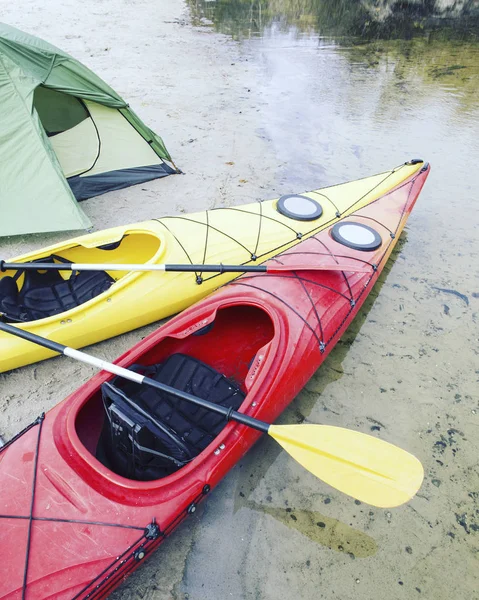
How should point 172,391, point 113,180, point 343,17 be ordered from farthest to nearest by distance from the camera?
point 343,17 < point 113,180 < point 172,391

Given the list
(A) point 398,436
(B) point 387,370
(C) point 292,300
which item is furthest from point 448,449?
(C) point 292,300

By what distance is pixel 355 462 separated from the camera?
206cm

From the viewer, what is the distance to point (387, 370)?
3.21 metres

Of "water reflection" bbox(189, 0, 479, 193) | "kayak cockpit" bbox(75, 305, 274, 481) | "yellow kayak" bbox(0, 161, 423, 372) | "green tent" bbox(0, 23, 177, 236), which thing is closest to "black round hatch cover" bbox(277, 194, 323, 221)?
"yellow kayak" bbox(0, 161, 423, 372)

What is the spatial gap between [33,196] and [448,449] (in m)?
4.27

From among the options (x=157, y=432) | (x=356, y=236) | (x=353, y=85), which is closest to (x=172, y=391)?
(x=157, y=432)

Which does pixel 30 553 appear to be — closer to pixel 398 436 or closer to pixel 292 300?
pixel 292 300

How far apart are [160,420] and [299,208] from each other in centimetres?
251

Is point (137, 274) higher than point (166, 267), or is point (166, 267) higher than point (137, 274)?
point (166, 267)

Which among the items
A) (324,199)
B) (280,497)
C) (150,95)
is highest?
(150,95)

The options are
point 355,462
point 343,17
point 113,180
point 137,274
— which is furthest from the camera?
point 343,17

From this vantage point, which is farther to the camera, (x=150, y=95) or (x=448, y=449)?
(x=150, y=95)

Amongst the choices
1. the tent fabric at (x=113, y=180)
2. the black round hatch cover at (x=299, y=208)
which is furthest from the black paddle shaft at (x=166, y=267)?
the tent fabric at (x=113, y=180)

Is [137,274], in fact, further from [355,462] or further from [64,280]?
[355,462]
